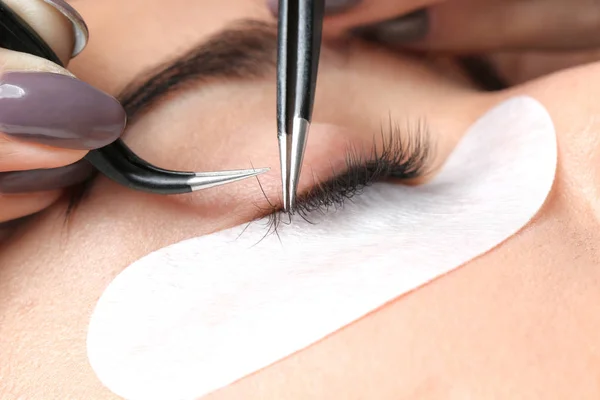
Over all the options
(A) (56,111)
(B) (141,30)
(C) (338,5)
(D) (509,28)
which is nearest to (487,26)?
(D) (509,28)

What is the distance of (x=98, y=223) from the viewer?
1.50ft

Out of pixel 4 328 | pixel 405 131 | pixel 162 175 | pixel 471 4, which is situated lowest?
pixel 4 328

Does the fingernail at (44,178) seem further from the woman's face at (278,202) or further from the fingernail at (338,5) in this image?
the fingernail at (338,5)

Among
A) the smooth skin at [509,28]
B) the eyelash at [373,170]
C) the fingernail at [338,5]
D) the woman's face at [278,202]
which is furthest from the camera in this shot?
the smooth skin at [509,28]

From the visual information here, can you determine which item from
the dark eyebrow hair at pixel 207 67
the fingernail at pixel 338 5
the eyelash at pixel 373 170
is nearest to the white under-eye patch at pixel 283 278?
the eyelash at pixel 373 170

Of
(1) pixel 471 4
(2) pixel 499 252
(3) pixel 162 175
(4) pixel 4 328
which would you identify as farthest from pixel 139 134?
(1) pixel 471 4

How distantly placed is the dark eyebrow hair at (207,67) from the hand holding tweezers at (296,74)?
12cm

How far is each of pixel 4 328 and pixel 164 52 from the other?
276 millimetres

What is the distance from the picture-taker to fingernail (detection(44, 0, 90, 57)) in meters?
0.42

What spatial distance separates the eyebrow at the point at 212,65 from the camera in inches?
19.7

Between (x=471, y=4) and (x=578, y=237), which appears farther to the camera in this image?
(x=471, y=4)

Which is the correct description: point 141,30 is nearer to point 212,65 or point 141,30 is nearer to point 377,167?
point 212,65

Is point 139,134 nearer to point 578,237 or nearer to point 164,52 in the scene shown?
point 164,52

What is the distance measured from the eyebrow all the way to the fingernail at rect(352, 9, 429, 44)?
0.15 metres
